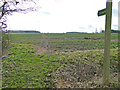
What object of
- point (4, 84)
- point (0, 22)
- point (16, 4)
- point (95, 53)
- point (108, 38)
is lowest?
point (4, 84)

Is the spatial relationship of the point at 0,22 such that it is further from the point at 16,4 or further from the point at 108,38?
the point at 108,38

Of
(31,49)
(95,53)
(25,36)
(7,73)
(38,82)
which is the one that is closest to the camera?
(38,82)

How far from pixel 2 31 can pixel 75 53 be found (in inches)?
115

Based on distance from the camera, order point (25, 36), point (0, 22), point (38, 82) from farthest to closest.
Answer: point (25, 36)
point (38, 82)
point (0, 22)

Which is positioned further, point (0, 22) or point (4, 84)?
point (4, 84)

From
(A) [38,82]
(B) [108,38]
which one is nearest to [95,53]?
(B) [108,38]

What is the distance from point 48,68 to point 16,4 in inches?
86.4

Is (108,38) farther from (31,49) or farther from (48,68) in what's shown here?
(31,49)

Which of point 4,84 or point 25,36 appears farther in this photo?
point 25,36

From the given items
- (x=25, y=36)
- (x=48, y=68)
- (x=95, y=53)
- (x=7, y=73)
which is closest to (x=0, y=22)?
(x=7, y=73)

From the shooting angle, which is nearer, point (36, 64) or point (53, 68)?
point (53, 68)

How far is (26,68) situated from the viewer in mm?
4504

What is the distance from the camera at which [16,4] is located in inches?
138

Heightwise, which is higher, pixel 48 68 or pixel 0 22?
pixel 0 22
